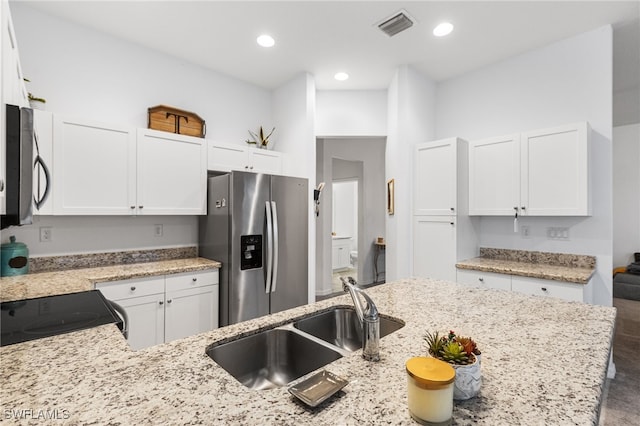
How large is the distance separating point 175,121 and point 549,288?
3698 millimetres

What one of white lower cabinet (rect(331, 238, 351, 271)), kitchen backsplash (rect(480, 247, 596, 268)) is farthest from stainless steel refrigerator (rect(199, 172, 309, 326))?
white lower cabinet (rect(331, 238, 351, 271))

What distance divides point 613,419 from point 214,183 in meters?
3.52

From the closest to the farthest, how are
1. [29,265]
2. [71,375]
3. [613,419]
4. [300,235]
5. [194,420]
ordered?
[194,420], [71,375], [613,419], [29,265], [300,235]

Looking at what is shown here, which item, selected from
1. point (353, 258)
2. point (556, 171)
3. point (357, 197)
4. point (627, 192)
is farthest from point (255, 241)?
point (627, 192)

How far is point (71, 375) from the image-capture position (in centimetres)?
81

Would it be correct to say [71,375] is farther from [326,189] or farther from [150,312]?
[326,189]

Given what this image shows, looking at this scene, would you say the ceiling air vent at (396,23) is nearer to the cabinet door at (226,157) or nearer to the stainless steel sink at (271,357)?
the cabinet door at (226,157)

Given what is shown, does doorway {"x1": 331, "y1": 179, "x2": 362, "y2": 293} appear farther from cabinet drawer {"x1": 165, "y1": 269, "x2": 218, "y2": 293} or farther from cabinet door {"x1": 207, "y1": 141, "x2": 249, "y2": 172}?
cabinet drawer {"x1": 165, "y1": 269, "x2": 218, "y2": 293}

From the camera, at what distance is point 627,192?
508 cm

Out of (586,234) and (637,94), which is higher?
(637,94)

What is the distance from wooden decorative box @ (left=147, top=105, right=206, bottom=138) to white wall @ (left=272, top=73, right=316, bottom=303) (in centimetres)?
101

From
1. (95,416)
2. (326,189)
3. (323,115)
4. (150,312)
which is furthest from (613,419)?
(326,189)

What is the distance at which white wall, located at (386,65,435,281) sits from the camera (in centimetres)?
338

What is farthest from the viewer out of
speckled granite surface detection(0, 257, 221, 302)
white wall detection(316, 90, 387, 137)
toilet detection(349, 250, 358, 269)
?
toilet detection(349, 250, 358, 269)
